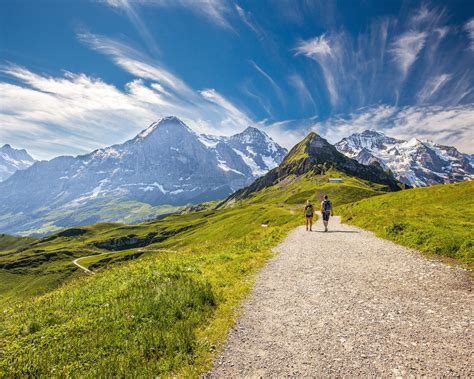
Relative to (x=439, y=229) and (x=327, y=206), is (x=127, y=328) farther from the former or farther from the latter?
(x=327, y=206)

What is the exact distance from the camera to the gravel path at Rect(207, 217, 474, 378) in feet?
24.3

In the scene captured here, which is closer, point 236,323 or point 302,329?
point 302,329

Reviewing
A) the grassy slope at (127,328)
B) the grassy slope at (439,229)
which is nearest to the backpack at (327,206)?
the grassy slope at (439,229)

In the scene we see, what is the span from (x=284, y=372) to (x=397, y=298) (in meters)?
6.78

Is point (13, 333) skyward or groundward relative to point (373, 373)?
skyward

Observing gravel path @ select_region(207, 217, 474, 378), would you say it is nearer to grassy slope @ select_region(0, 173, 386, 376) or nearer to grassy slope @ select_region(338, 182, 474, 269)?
grassy slope @ select_region(0, 173, 386, 376)

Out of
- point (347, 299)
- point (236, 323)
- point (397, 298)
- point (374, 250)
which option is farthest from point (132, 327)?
point (374, 250)

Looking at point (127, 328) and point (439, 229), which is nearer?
point (127, 328)

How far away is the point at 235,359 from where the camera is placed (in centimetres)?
808

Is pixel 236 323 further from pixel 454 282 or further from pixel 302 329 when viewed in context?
pixel 454 282

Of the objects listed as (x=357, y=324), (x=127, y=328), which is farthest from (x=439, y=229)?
(x=127, y=328)

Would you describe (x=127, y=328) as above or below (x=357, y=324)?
above

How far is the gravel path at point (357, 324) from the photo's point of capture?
292 inches

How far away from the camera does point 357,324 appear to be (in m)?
9.53
